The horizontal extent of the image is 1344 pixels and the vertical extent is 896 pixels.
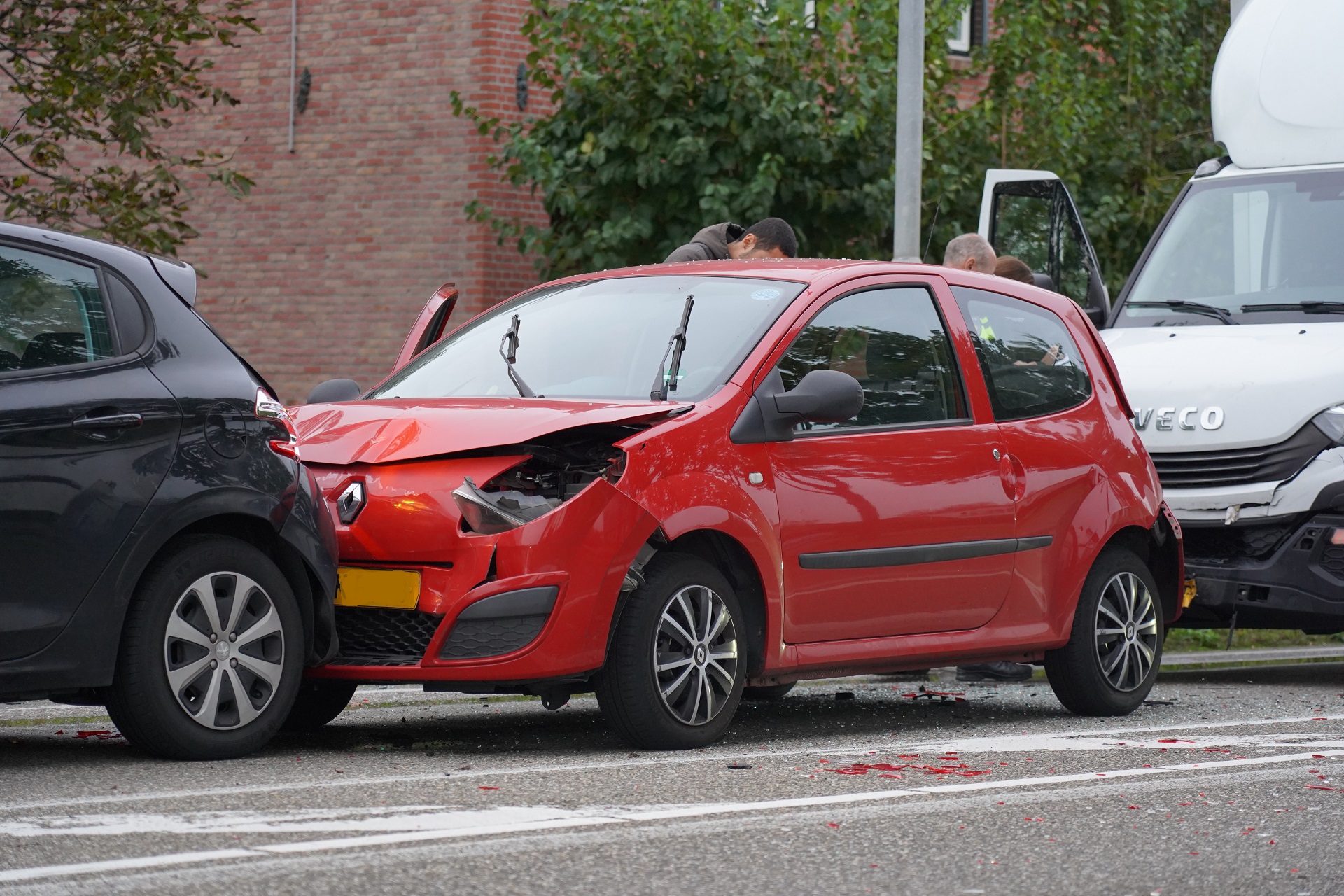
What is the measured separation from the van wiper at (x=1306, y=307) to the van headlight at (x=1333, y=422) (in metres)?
0.71

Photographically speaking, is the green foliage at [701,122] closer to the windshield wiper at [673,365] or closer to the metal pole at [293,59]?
the metal pole at [293,59]

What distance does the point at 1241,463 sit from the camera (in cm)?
1016

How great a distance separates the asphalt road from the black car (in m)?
0.28

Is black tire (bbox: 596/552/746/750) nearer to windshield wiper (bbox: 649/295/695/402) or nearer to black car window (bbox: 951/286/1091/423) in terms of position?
windshield wiper (bbox: 649/295/695/402)

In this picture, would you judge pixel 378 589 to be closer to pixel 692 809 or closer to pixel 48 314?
pixel 48 314

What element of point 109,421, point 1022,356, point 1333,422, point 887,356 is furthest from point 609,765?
point 1333,422

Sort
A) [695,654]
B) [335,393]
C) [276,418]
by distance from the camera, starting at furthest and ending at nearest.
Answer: [335,393] → [695,654] → [276,418]

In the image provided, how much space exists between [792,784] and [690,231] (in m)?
9.19

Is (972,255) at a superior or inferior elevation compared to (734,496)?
superior

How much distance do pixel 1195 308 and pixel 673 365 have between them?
4524mm

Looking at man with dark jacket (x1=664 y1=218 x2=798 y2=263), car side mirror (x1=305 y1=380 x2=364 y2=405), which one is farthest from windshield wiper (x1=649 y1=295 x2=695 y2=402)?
man with dark jacket (x1=664 y1=218 x2=798 y2=263)

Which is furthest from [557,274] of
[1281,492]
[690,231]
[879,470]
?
[879,470]

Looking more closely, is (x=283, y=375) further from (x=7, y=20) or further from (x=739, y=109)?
(x=7, y=20)

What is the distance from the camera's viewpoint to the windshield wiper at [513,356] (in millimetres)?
7625
